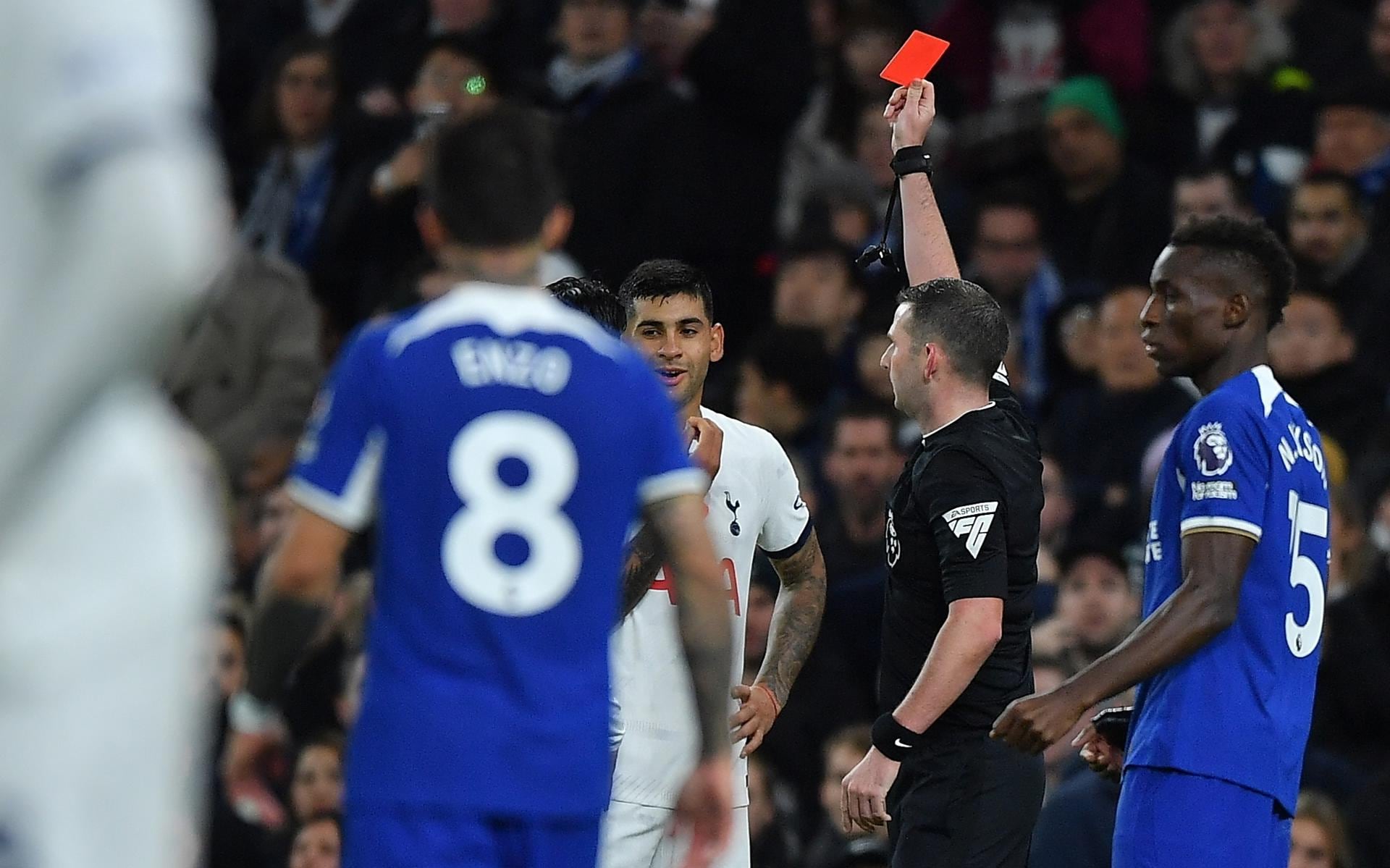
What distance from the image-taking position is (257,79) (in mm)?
12352

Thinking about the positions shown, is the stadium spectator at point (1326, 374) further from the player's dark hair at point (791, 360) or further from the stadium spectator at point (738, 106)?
the stadium spectator at point (738, 106)

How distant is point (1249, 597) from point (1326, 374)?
400 cm

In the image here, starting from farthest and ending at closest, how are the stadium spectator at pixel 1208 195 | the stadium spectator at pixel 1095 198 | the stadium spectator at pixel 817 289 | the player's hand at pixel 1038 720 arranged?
the stadium spectator at pixel 817 289, the stadium spectator at pixel 1095 198, the stadium spectator at pixel 1208 195, the player's hand at pixel 1038 720

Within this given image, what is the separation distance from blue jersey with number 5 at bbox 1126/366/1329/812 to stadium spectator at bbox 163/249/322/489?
17.3 feet

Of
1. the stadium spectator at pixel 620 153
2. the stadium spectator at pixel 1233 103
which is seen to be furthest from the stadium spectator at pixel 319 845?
the stadium spectator at pixel 1233 103

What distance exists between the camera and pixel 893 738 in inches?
208

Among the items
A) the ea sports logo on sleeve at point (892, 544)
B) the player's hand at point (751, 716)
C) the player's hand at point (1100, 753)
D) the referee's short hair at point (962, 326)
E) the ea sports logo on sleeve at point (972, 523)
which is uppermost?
the referee's short hair at point (962, 326)

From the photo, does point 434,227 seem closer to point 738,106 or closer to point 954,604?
point 954,604

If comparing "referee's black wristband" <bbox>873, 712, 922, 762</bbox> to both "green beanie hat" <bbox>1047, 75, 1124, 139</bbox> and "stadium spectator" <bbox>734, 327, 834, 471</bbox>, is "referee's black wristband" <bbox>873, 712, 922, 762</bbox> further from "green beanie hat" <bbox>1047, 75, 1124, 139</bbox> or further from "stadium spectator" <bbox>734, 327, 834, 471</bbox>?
"green beanie hat" <bbox>1047, 75, 1124, 139</bbox>

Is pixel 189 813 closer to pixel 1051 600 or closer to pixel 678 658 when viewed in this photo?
pixel 678 658

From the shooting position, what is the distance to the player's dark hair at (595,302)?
5.49m

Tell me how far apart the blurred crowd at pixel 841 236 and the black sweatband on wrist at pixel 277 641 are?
4.17 m

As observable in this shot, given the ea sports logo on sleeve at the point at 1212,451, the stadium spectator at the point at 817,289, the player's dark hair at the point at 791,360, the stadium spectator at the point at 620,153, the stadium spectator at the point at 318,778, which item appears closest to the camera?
→ the ea sports logo on sleeve at the point at 1212,451

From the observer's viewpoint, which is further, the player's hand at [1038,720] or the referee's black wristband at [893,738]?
the referee's black wristband at [893,738]
